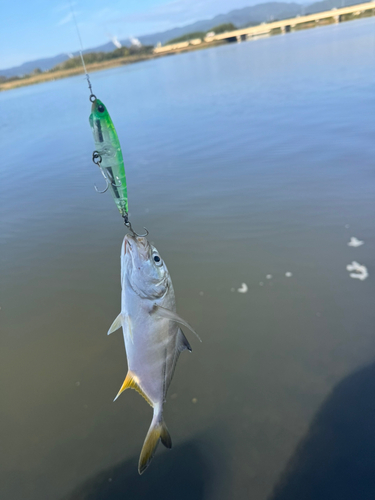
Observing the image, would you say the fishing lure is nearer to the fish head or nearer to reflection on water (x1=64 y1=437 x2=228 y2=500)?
the fish head

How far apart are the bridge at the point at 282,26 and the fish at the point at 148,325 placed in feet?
288

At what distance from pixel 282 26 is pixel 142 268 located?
96.4 m

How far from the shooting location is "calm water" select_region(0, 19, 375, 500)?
10.3 ft

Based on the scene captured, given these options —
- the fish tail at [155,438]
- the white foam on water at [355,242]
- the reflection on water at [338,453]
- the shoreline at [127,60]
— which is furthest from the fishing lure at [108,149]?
the shoreline at [127,60]

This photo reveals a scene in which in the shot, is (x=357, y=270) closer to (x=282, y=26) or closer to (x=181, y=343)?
(x=181, y=343)

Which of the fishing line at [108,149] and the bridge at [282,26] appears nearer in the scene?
the fishing line at [108,149]

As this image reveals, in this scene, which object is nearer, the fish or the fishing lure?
the fishing lure

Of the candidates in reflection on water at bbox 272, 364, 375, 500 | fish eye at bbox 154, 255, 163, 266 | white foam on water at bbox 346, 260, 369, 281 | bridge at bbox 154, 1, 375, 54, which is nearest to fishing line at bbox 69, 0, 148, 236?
fish eye at bbox 154, 255, 163, 266

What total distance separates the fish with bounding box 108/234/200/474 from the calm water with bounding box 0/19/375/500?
127 cm

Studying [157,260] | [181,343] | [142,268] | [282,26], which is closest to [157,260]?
[157,260]

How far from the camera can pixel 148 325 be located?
89.1 inches

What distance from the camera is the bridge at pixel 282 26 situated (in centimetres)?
6869

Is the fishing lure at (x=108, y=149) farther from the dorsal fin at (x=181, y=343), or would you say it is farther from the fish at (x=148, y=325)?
the dorsal fin at (x=181, y=343)

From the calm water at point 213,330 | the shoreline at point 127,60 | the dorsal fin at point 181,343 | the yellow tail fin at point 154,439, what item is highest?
the shoreline at point 127,60
